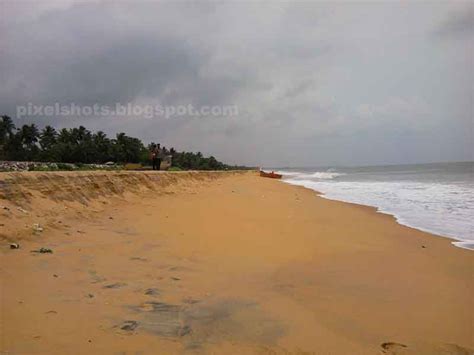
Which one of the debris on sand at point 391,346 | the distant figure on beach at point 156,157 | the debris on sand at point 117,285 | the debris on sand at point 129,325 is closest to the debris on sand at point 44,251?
the debris on sand at point 117,285

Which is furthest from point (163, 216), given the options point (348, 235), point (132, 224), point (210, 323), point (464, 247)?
point (464, 247)

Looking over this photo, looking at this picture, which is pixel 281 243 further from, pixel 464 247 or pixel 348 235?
pixel 464 247

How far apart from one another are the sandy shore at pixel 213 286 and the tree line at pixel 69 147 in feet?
130

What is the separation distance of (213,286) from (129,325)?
1243mm

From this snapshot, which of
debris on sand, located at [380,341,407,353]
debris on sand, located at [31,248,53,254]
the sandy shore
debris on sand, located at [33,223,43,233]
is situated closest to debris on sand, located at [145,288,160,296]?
the sandy shore

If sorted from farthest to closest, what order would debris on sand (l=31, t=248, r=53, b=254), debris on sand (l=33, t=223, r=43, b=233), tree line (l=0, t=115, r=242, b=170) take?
tree line (l=0, t=115, r=242, b=170), debris on sand (l=33, t=223, r=43, b=233), debris on sand (l=31, t=248, r=53, b=254)

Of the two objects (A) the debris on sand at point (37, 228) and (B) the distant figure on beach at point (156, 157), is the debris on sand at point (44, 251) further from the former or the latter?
(B) the distant figure on beach at point (156, 157)

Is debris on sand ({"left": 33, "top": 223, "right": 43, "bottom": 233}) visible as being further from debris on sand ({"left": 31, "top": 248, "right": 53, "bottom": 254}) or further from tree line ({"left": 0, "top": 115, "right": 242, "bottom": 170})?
tree line ({"left": 0, "top": 115, "right": 242, "bottom": 170})

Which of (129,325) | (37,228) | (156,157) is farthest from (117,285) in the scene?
(156,157)

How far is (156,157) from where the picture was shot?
23078 millimetres

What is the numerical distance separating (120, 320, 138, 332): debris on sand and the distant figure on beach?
19.9 meters

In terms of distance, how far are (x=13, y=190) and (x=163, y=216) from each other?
9.92 feet

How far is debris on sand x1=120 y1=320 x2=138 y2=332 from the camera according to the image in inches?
113

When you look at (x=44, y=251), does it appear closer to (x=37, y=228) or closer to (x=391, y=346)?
(x=37, y=228)
